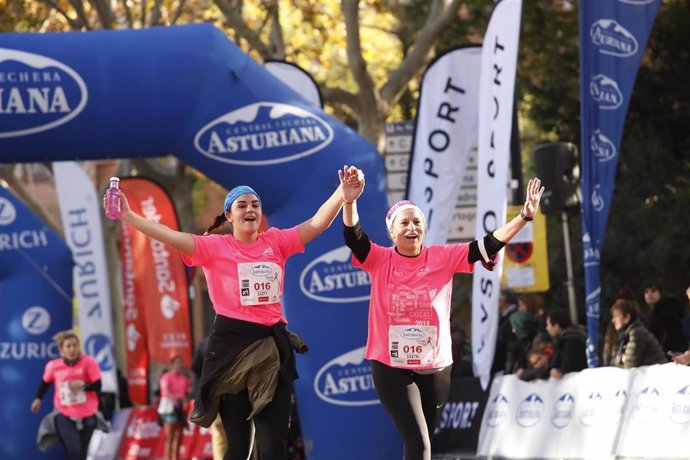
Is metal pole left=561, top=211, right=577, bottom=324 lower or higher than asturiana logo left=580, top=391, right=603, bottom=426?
higher

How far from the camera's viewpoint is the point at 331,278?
13.5 m

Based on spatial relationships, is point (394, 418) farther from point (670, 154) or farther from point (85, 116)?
point (670, 154)

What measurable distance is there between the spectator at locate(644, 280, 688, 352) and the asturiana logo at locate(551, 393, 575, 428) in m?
0.95

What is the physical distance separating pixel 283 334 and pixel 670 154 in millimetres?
16576

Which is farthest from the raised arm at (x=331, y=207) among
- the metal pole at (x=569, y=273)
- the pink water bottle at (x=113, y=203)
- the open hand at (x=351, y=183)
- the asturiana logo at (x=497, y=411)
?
the metal pole at (x=569, y=273)

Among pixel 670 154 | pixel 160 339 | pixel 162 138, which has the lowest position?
pixel 160 339

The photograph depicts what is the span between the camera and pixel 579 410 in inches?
547

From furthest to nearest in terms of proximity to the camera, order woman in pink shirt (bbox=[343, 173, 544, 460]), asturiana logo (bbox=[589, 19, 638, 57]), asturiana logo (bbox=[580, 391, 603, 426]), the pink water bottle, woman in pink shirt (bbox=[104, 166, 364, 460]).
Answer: asturiana logo (bbox=[589, 19, 638, 57])
asturiana logo (bbox=[580, 391, 603, 426])
woman in pink shirt (bbox=[343, 173, 544, 460])
woman in pink shirt (bbox=[104, 166, 364, 460])
the pink water bottle

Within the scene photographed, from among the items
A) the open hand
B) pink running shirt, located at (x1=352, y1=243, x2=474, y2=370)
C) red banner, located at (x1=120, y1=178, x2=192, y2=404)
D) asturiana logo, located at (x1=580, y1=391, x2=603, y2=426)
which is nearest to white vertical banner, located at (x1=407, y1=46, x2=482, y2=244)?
asturiana logo, located at (x1=580, y1=391, x2=603, y2=426)

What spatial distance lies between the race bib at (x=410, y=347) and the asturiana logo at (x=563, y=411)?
535 centimetres

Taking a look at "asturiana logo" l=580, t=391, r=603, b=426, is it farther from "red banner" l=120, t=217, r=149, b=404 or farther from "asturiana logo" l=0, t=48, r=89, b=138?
"red banner" l=120, t=217, r=149, b=404

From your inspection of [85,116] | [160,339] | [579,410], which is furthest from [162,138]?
[160,339]

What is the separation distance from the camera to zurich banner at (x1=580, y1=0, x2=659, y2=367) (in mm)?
13852

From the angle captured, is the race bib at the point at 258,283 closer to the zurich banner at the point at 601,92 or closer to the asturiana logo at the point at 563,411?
the zurich banner at the point at 601,92
